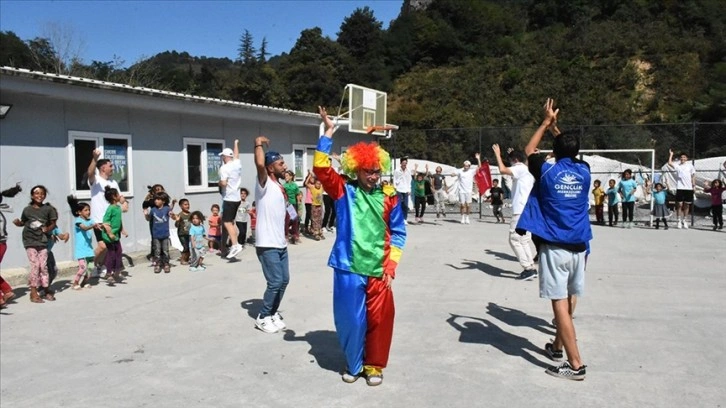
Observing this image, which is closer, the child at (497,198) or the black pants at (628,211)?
the black pants at (628,211)

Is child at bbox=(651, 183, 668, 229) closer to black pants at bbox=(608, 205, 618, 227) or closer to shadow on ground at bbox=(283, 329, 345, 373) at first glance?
black pants at bbox=(608, 205, 618, 227)

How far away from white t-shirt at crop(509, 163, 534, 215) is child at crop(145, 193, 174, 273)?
567 centimetres

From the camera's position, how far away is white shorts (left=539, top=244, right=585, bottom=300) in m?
4.65

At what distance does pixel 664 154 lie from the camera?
28.6 metres

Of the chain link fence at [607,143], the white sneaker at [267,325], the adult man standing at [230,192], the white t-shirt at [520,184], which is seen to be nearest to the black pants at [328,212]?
the adult man standing at [230,192]

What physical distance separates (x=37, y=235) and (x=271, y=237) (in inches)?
139

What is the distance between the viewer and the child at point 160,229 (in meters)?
9.56

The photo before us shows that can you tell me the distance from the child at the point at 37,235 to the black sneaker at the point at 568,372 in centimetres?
638

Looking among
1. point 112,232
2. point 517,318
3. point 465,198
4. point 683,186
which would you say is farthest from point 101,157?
point 683,186

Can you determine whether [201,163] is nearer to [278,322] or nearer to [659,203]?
[278,322]

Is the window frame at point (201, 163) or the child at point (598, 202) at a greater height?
the window frame at point (201, 163)

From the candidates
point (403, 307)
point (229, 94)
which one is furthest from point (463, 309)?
point (229, 94)

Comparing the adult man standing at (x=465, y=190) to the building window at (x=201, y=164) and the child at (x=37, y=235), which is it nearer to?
the building window at (x=201, y=164)

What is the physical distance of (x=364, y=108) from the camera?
58.0ft
